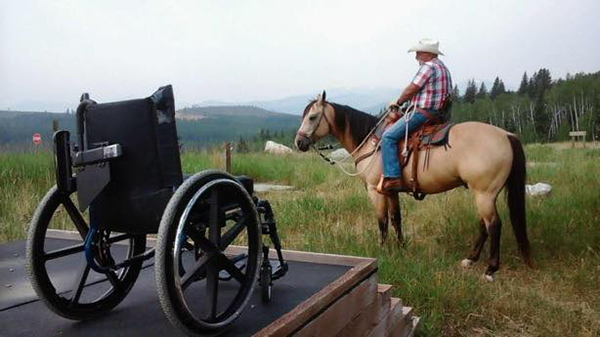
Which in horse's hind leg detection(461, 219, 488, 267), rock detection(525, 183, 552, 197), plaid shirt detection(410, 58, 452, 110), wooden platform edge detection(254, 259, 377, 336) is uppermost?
plaid shirt detection(410, 58, 452, 110)

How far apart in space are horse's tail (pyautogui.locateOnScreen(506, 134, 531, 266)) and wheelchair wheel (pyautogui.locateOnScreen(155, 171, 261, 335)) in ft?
9.79

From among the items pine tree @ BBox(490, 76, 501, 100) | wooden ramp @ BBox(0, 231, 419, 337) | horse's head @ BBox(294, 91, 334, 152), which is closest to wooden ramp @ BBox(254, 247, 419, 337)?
wooden ramp @ BBox(0, 231, 419, 337)

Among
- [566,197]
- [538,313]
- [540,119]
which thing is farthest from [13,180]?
[540,119]

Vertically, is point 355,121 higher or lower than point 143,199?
higher

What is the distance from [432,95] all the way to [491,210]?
3.56ft

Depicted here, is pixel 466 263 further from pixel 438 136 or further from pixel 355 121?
pixel 355 121

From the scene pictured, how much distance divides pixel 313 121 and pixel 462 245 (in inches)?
73.4

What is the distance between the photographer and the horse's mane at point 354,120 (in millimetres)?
5031

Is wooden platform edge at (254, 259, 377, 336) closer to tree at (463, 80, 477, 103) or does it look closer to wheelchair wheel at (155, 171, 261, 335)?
wheelchair wheel at (155, 171, 261, 335)

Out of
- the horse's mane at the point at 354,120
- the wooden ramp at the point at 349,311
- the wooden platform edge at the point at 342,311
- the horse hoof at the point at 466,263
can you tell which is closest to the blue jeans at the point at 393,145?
the horse's mane at the point at 354,120

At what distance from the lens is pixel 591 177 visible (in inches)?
252

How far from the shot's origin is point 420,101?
450 cm

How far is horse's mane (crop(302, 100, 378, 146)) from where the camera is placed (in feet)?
16.5

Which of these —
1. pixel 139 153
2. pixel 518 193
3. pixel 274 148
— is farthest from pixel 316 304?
pixel 274 148
